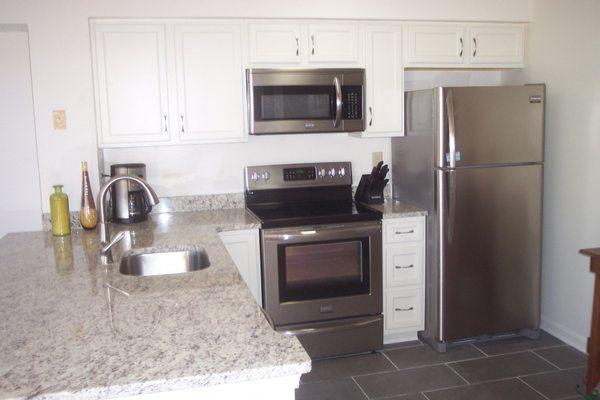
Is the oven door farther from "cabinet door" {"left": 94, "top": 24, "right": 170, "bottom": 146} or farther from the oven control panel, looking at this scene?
"cabinet door" {"left": 94, "top": 24, "right": 170, "bottom": 146}

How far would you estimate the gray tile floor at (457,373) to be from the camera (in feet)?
9.59

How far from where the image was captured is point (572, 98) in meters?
3.36

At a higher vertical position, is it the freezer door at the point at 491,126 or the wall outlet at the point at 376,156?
the freezer door at the point at 491,126

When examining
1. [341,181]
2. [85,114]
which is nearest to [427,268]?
[341,181]

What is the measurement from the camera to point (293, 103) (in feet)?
11.2

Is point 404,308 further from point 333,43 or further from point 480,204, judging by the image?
point 333,43

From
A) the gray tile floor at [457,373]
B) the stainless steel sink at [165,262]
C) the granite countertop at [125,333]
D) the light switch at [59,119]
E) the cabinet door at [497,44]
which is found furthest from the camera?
the cabinet door at [497,44]

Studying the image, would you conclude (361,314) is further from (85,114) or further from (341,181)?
(85,114)

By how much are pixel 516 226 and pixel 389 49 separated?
135 cm

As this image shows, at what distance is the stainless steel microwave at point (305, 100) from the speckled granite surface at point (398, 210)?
535 millimetres

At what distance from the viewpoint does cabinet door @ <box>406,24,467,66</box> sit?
355 centimetres

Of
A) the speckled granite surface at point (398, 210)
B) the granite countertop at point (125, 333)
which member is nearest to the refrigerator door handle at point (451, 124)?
the speckled granite surface at point (398, 210)

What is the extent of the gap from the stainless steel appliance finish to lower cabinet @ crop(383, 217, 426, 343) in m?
1.49

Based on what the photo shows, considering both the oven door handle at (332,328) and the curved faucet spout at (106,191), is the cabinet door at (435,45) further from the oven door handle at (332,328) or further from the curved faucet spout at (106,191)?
the curved faucet spout at (106,191)
